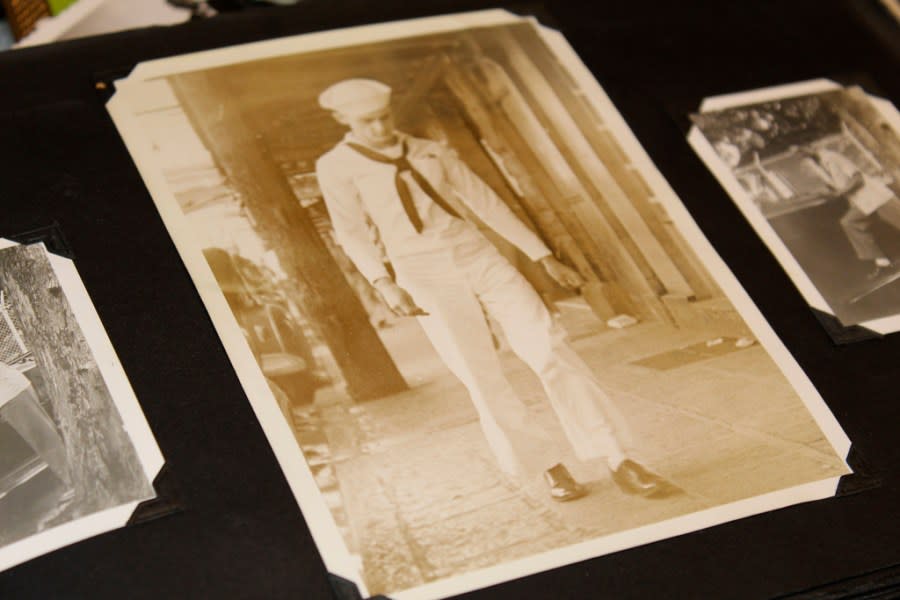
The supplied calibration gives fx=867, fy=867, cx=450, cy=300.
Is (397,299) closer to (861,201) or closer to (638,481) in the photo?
(638,481)

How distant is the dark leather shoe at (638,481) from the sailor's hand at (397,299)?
213 mm

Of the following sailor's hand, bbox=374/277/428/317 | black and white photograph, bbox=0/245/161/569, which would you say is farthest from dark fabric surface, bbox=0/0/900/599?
sailor's hand, bbox=374/277/428/317

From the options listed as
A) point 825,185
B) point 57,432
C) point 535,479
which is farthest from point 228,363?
point 825,185

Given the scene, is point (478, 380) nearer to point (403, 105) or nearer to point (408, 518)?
point (408, 518)

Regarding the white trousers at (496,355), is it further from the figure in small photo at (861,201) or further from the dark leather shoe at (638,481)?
the figure in small photo at (861,201)

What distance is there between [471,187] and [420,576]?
377 millimetres

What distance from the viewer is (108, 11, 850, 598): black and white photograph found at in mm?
682

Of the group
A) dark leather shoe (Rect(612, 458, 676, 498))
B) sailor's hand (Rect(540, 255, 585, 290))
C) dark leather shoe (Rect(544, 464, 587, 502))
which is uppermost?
sailor's hand (Rect(540, 255, 585, 290))

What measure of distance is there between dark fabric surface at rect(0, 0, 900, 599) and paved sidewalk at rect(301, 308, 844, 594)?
0.03 m

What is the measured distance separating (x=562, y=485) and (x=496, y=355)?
0.12 meters

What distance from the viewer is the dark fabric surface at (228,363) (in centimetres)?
64

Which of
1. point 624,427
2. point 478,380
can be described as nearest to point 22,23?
point 478,380

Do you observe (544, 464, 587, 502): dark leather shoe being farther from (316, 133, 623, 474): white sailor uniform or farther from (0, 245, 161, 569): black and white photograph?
(0, 245, 161, 569): black and white photograph

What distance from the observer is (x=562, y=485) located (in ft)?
2.29
